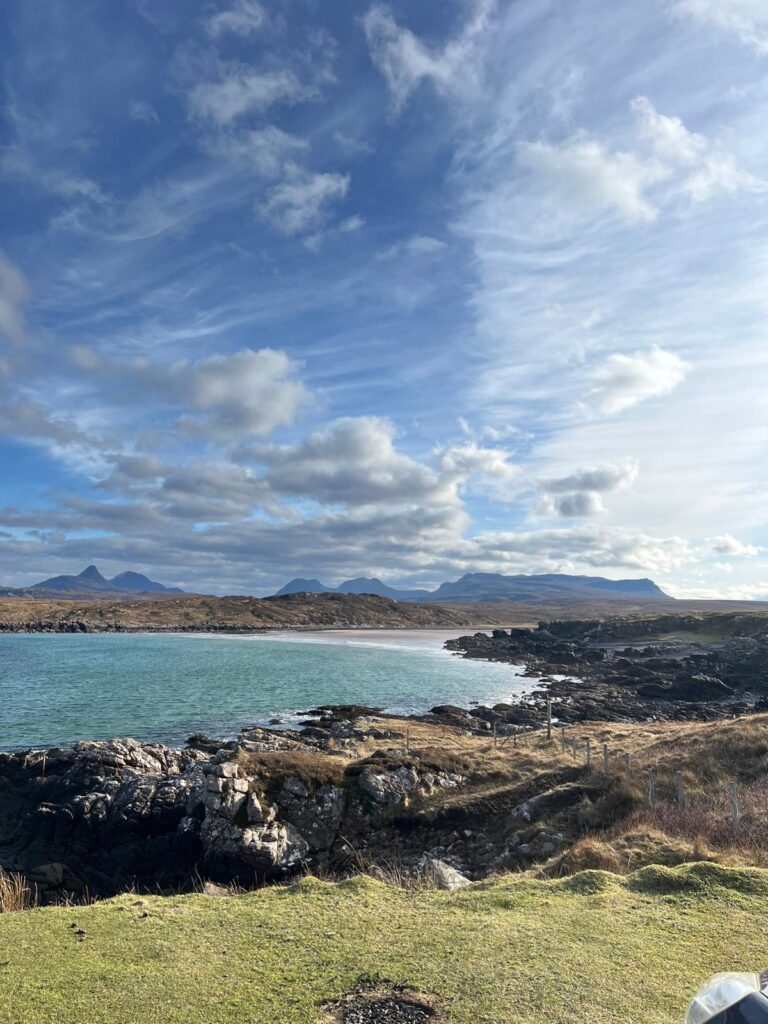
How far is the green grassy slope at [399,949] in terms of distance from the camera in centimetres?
783

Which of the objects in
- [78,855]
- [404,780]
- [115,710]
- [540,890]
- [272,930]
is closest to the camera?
[272,930]

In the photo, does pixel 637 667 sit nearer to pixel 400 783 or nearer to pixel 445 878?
pixel 400 783

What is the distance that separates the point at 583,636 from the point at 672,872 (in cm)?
13773

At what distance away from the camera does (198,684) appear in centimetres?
7062

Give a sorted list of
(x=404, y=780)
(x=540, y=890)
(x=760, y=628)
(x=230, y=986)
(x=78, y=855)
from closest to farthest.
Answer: (x=230, y=986) < (x=540, y=890) < (x=78, y=855) < (x=404, y=780) < (x=760, y=628)

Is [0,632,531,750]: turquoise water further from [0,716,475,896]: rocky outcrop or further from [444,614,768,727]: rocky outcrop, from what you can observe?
[0,716,475,896]: rocky outcrop

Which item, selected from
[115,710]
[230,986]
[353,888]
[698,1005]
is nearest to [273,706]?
[115,710]

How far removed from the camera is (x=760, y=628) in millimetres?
107750

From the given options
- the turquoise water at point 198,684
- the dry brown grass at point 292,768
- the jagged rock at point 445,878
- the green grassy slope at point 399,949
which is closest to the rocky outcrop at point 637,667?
the turquoise water at point 198,684

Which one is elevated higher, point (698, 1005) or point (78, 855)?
point (698, 1005)

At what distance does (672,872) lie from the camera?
42.6 ft

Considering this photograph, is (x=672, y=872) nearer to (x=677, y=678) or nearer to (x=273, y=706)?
(x=273, y=706)

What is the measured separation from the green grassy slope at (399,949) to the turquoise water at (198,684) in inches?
1356

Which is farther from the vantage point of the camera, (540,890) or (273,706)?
(273,706)
